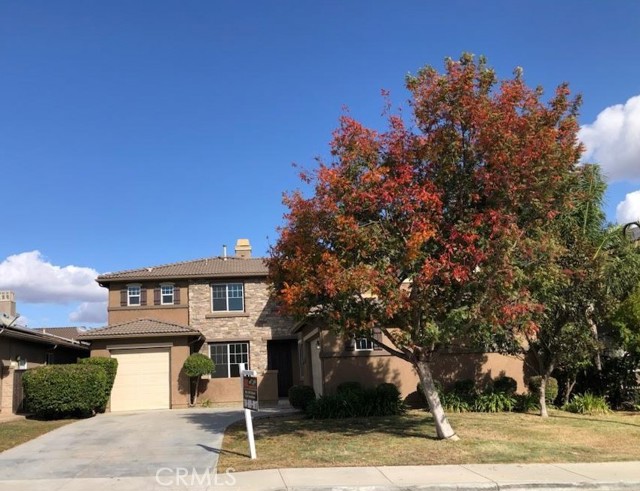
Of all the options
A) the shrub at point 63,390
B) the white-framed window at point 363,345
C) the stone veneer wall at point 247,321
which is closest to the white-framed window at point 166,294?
the stone veneer wall at point 247,321

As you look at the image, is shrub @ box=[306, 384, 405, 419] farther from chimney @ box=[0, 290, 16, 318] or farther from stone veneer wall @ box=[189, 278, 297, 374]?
chimney @ box=[0, 290, 16, 318]

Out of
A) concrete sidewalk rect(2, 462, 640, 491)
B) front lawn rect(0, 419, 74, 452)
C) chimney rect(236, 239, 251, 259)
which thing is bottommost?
concrete sidewalk rect(2, 462, 640, 491)

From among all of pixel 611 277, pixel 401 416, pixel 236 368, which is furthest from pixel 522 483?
pixel 236 368

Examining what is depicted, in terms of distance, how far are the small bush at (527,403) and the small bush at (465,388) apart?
1.37 meters

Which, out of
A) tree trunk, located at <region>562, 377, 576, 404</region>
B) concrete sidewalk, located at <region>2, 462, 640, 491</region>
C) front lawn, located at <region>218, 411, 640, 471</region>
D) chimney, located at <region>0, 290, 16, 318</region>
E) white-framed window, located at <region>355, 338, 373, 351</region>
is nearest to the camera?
concrete sidewalk, located at <region>2, 462, 640, 491</region>

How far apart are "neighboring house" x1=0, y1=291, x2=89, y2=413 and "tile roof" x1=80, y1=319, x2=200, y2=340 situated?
91.8 inches

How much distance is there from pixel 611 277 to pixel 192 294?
17.0 meters

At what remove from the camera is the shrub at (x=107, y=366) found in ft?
70.3

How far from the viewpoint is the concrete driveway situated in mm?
10742

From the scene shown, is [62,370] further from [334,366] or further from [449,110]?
[449,110]

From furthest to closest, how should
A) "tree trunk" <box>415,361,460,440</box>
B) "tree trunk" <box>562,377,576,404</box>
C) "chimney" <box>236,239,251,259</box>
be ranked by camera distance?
"chimney" <box>236,239,251,259</box> < "tree trunk" <box>562,377,576,404</box> < "tree trunk" <box>415,361,460,440</box>

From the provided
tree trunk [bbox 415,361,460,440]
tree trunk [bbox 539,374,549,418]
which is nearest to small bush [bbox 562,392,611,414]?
tree trunk [bbox 539,374,549,418]

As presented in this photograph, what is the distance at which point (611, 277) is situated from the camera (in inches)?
699

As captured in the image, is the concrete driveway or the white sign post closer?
the concrete driveway
